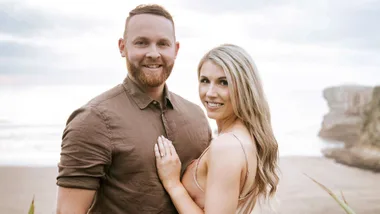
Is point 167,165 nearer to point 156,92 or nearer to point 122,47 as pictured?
point 156,92

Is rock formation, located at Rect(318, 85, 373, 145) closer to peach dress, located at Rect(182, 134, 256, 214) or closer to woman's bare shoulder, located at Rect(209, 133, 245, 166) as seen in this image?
peach dress, located at Rect(182, 134, 256, 214)

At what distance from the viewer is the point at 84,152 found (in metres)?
2.74

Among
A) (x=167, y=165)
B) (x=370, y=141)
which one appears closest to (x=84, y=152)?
(x=167, y=165)

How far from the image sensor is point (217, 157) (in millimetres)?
2648

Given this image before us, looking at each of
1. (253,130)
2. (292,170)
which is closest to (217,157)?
(253,130)

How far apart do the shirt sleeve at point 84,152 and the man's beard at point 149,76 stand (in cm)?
36

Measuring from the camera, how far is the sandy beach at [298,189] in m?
8.56

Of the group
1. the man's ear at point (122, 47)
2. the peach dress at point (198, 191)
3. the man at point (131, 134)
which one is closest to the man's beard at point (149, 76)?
the man at point (131, 134)

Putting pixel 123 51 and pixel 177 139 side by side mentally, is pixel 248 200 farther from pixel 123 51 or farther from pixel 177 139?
pixel 123 51

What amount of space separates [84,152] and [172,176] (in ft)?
→ 1.55

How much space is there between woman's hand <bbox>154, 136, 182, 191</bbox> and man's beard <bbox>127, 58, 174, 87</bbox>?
332 millimetres

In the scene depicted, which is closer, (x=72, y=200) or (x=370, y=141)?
(x=72, y=200)

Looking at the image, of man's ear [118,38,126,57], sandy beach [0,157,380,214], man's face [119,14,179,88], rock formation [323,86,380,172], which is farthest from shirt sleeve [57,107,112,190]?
rock formation [323,86,380,172]

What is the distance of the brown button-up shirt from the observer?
2.74m
